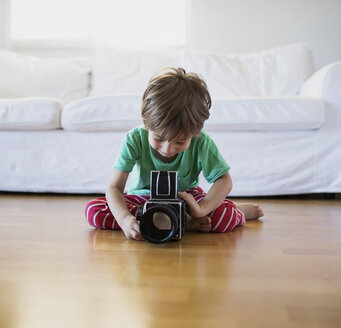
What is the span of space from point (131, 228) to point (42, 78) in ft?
5.68

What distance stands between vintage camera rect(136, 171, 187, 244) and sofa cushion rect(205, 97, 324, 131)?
0.91 metres


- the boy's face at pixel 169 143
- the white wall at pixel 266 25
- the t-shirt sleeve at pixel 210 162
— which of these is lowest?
the t-shirt sleeve at pixel 210 162

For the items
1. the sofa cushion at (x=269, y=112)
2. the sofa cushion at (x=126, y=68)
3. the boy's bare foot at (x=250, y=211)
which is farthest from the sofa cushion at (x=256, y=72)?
the boy's bare foot at (x=250, y=211)

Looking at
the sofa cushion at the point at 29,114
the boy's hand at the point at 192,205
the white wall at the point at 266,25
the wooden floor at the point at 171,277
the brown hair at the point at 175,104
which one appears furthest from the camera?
the white wall at the point at 266,25

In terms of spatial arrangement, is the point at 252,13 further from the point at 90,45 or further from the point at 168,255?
the point at 168,255

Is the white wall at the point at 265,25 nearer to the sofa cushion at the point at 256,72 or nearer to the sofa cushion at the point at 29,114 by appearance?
the sofa cushion at the point at 256,72

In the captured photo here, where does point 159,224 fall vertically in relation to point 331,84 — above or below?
below

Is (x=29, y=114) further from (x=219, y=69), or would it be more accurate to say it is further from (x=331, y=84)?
Result: (x=331, y=84)

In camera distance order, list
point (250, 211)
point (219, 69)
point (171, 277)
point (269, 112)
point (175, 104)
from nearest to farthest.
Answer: point (171, 277)
point (175, 104)
point (250, 211)
point (269, 112)
point (219, 69)

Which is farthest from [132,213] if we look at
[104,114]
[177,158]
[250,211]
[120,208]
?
[104,114]

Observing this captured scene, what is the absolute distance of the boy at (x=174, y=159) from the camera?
1085mm

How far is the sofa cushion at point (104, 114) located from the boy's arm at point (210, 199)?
0.79 metres

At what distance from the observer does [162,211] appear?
108 centimetres

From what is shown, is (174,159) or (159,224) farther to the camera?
(174,159)
